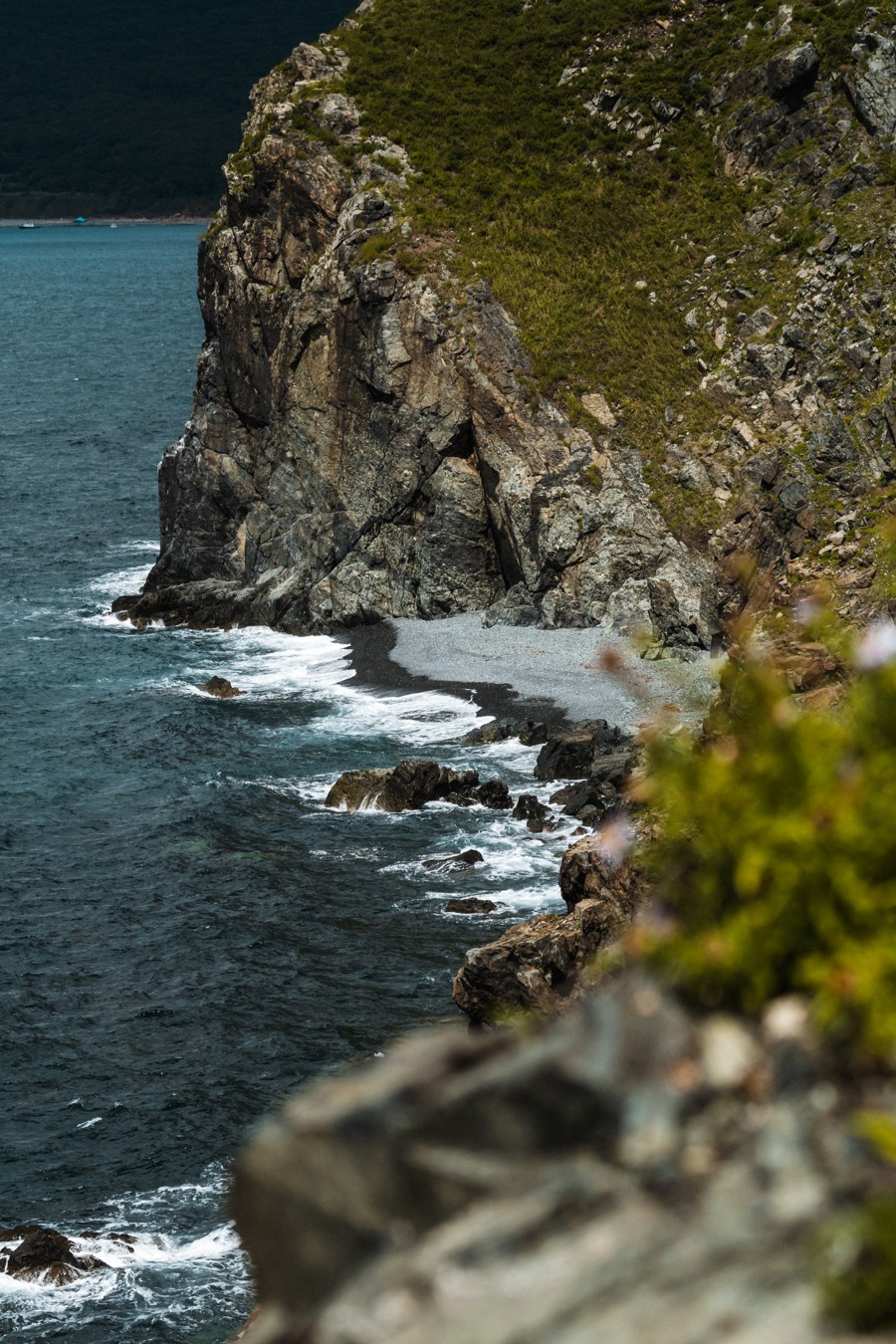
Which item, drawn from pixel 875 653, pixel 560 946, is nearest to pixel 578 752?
pixel 560 946

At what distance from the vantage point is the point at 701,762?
7828 mm

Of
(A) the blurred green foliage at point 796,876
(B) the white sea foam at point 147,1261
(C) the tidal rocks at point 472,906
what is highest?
(A) the blurred green foliage at point 796,876

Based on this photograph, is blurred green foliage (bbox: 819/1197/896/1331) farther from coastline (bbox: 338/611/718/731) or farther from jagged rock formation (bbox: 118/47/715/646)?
jagged rock formation (bbox: 118/47/715/646)

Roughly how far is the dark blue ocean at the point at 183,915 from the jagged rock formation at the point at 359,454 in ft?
18.4

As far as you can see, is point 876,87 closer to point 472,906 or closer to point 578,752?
point 578,752

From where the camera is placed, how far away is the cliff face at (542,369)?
236 ft

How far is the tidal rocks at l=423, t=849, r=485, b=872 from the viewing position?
49.3 m

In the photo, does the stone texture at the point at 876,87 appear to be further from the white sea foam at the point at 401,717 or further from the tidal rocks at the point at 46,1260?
the tidal rocks at the point at 46,1260

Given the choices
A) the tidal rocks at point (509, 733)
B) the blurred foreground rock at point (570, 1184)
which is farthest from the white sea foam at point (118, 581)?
the blurred foreground rock at point (570, 1184)

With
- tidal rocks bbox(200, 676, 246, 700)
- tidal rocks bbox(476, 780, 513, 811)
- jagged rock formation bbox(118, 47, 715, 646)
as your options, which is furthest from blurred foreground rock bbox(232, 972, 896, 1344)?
tidal rocks bbox(200, 676, 246, 700)

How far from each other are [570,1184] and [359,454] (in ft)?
248

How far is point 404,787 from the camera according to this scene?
54.8 m

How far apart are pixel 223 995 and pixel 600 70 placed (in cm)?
7362

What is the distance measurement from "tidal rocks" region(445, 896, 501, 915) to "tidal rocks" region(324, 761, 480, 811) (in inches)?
342
